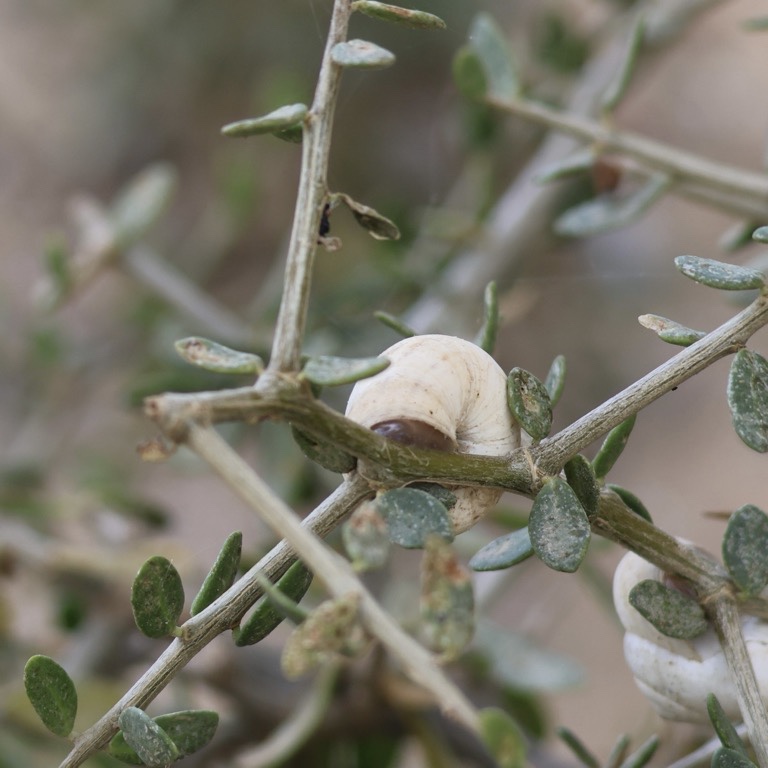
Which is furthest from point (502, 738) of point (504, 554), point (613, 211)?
point (613, 211)

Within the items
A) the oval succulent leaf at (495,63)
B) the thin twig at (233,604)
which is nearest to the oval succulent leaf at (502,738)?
the thin twig at (233,604)

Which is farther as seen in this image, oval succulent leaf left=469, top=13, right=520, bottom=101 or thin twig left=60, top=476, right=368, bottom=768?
oval succulent leaf left=469, top=13, right=520, bottom=101

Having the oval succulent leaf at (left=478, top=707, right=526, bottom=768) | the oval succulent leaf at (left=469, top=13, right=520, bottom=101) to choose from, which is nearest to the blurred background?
the oval succulent leaf at (left=469, top=13, right=520, bottom=101)

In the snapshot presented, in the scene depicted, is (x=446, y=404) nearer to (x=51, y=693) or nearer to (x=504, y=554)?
(x=504, y=554)

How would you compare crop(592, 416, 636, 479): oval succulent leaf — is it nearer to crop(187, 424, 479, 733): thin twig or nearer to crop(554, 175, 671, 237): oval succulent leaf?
crop(187, 424, 479, 733): thin twig

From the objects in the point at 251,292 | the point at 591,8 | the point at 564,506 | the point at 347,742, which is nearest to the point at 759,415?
the point at 564,506

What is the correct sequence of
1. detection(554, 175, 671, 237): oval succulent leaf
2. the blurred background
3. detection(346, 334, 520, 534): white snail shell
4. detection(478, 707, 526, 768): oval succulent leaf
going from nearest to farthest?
detection(478, 707, 526, 768): oval succulent leaf → detection(346, 334, 520, 534): white snail shell → detection(554, 175, 671, 237): oval succulent leaf → the blurred background
